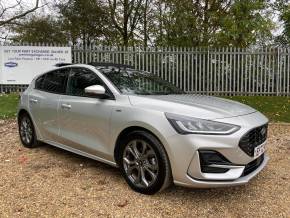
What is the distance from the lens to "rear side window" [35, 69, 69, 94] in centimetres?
576

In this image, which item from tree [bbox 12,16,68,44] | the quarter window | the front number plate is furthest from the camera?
tree [bbox 12,16,68,44]

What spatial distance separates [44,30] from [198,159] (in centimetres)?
1840

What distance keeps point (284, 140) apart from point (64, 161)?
4.31m

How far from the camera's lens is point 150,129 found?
4.17m

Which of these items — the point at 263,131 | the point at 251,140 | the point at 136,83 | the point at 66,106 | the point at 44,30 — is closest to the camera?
the point at 251,140

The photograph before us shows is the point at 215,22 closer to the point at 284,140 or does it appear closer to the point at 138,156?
the point at 284,140

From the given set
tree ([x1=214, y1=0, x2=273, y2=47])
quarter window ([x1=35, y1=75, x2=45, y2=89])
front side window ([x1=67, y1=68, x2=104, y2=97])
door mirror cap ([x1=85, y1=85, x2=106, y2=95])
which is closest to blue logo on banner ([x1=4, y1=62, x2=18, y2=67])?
quarter window ([x1=35, y1=75, x2=45, y2=89])

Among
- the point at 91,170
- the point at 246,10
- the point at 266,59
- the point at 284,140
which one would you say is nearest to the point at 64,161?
the point at 91,170

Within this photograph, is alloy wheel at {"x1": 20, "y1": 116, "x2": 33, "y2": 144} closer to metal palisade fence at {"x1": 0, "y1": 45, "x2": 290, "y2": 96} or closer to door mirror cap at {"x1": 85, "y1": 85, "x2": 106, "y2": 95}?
door mirror cap at {"x1": 85, "y1": 85, "x2": 106, "y2": 95}

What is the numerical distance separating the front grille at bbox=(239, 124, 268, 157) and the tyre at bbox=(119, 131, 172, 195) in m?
0.84

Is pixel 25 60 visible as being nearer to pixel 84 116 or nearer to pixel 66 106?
pixel 66 106

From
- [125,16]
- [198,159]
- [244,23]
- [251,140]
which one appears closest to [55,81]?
[198,159]

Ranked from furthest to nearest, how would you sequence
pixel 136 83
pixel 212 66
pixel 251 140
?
pixel 212 66 → pixel 136 83 → pixel 251 140

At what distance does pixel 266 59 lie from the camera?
14844 mm
